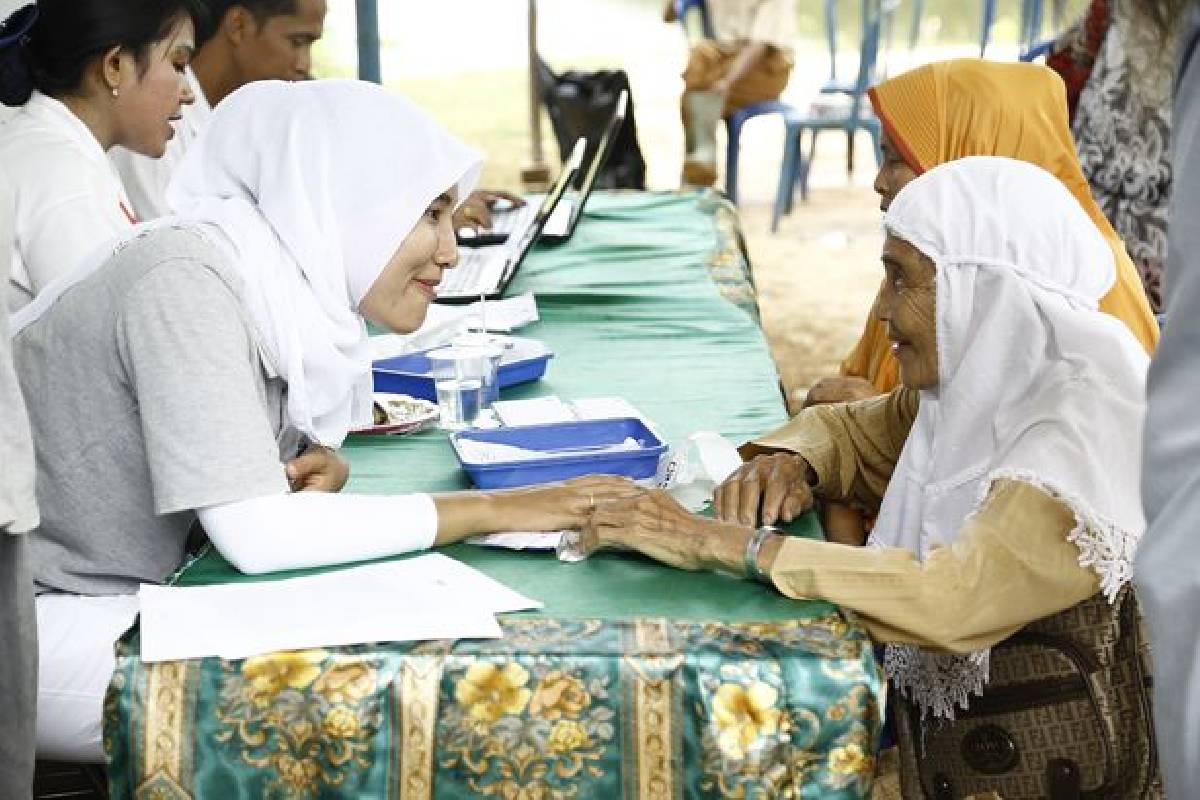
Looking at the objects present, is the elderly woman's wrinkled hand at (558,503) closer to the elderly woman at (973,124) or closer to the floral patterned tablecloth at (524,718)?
the floral patterned tablecloth at (524,718)

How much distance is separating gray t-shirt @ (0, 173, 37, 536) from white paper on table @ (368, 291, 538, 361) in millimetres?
1030

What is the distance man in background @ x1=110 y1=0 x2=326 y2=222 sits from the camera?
12.1 feet

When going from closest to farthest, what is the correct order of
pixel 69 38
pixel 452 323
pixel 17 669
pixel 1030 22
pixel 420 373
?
pixel 17 669, pixel 420 373, pixel 69 38, pixel 452 323, pixel 1030 22

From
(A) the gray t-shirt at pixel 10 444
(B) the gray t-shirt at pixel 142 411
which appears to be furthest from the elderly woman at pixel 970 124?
(A) the gray t-shirt at pixel 10 444

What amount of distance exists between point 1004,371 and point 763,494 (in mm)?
332

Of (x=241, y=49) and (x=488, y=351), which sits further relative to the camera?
(x=241, y=49)

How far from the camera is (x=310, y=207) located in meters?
1.97

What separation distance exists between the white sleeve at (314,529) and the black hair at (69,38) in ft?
4.22

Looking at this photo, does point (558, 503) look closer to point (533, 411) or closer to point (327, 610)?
point (327, 610)

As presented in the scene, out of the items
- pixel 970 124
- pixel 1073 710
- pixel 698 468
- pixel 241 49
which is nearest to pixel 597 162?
pixel 241 49

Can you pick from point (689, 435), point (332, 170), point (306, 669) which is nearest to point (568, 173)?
point (689, 435)

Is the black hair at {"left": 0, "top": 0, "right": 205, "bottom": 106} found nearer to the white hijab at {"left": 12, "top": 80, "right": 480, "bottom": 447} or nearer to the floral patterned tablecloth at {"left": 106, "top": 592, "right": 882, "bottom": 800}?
the white hijab at {"left": 12, "top": 80, "right": 480, "bottom": 447}

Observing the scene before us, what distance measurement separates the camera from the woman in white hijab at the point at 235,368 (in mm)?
1763

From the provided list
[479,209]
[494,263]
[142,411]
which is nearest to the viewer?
[142,411]
